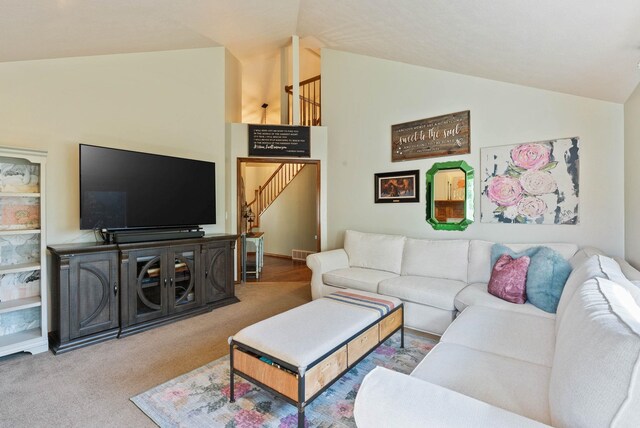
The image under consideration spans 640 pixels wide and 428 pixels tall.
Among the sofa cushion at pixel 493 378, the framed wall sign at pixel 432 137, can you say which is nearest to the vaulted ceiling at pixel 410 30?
the framed wall sign at pixel 432 137

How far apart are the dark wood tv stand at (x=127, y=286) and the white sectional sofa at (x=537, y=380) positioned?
103 inches

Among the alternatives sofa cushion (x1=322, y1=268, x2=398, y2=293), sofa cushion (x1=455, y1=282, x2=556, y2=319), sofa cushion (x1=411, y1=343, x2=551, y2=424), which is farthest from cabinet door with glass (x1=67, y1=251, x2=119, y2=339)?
sofa cushion (x1=455, y1=282, x2=556, y2=319)

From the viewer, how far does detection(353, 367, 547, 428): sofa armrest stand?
2.85 feet

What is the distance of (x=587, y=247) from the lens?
2654mm

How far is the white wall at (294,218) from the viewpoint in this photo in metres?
6.50

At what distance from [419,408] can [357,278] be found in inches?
92.2

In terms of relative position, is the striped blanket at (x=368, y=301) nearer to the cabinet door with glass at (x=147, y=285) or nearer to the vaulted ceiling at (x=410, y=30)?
the cabinet door with glass at (x=147, y=285)

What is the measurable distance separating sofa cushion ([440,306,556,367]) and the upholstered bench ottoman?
510 millimetres

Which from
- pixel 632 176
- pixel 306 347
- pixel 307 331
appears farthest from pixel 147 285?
pixel 632 176

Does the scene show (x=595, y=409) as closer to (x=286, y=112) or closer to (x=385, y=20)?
(x=385, y=20)

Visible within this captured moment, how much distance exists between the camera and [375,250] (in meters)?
3.65

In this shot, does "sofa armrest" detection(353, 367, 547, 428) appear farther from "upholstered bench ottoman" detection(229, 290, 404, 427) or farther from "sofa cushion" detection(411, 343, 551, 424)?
"upholstered bench ottoman" detection(229, 290, 404, 427)

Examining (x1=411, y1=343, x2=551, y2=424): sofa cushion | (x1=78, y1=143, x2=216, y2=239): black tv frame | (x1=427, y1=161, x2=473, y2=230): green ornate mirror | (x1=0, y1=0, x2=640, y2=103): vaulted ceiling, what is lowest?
(x1=411, y1=343, x2=551, y2=424): sofa cushion

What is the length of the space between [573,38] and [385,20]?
163 centimetres
